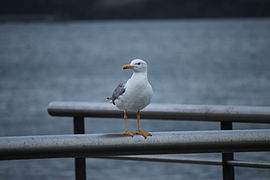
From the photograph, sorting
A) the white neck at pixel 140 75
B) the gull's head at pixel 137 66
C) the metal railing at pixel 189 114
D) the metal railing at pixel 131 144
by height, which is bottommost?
the metal railing at pixel 131 144

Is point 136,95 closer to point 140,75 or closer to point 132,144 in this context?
point 140,75

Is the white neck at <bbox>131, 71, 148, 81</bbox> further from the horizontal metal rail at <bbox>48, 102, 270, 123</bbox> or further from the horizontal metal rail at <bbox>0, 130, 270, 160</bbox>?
the horizontal metal rail at <bbox>0, 130, 270, 160</bbox>

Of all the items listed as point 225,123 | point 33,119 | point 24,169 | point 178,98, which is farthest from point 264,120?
point 178,98

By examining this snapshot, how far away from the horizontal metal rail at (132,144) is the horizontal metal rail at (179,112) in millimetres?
773

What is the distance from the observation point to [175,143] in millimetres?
1765

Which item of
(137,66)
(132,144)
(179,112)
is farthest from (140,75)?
(132,144)

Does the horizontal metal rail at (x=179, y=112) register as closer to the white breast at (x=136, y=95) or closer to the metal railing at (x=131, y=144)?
the white breast at (x=136, y=95)

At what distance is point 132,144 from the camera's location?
1.78m

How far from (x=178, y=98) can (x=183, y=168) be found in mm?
18949

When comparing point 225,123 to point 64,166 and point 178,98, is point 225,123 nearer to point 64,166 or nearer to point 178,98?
point 64,166

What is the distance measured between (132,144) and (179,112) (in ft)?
3.37

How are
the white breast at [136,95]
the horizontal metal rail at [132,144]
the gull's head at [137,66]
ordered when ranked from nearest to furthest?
the horizontal metal rail at [132,144] → the white breast at [136,95] → the gull's head at [137,66]

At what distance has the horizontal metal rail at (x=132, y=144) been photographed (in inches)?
67.9

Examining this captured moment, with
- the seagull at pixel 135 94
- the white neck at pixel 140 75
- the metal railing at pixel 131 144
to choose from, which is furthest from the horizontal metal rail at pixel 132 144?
the white neck at pixel 140 75
